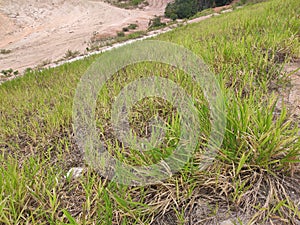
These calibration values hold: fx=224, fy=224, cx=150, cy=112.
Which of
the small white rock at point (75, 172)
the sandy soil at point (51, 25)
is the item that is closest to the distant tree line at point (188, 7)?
the sandy soil at point (51, 25)

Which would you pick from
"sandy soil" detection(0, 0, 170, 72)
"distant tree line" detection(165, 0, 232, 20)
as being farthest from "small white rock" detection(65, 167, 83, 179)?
"distant tree line" detection(165, 0, 232, 20)

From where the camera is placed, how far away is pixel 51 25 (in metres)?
21.9

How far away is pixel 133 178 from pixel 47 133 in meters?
1.09

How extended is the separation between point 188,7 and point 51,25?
44.3 ft

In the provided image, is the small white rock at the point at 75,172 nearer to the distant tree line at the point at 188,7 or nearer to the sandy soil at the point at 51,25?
the sandy soil at the point at 51,25

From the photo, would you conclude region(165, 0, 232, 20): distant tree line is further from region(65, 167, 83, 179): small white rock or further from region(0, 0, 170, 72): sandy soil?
region(65, 167, 83, 179): small white rock

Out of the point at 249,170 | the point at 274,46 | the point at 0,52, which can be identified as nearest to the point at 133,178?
the point at 249,170

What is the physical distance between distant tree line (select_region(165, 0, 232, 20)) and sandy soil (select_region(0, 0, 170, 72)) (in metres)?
2.54

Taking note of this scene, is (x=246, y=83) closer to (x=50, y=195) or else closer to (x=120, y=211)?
(x=120, y=211)

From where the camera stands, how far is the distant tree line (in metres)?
21.6

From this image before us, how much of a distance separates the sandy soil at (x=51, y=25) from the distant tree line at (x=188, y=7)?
254cm

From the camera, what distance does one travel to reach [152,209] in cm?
104

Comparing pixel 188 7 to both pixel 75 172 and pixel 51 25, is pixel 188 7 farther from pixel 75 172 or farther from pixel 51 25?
pixel 75 172

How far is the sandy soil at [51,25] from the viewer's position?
13.7m
